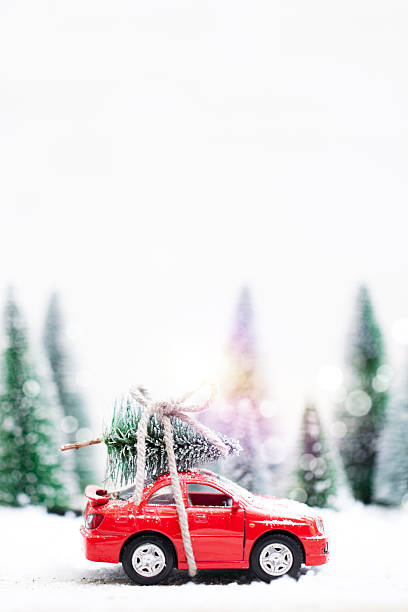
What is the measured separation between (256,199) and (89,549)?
1.36 meters

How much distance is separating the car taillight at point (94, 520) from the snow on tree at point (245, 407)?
0.68m

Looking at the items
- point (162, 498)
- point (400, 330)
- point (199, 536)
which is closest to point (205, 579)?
point (199, 536)

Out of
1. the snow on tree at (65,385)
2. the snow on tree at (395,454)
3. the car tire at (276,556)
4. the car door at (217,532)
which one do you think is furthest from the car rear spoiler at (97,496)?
the snow on tree at (395,454)

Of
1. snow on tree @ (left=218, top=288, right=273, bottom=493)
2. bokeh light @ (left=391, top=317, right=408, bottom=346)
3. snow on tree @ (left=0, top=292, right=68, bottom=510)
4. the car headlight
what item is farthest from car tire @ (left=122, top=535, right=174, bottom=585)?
bokeh light @ (left=391, top=317, right=408, bottom=346)

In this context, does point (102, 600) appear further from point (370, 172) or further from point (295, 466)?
point (370, 172)

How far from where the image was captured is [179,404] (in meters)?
1.53

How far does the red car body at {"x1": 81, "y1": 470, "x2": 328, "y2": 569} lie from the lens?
156cm

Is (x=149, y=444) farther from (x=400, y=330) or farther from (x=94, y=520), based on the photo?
(x=400, y=330)

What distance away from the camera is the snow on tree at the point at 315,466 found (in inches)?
87.2

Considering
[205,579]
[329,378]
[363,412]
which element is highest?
[329,378]

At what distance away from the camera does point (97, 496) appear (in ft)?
5.32

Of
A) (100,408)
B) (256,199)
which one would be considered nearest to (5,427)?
(100,408)

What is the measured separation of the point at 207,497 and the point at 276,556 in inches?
9.4

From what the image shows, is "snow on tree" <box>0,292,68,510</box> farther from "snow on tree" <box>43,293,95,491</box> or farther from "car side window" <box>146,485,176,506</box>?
"car side window" <box>146,485,176,506</box>
